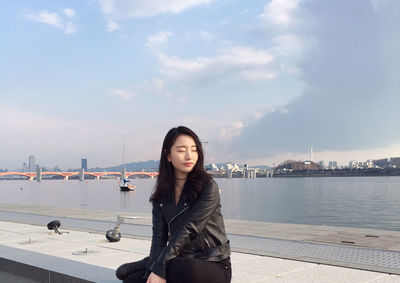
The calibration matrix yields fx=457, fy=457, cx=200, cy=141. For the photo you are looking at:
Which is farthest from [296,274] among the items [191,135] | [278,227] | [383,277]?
[278,227]

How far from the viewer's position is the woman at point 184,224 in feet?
10.3

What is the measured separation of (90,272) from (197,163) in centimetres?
164

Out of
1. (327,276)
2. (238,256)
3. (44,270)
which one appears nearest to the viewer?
(44,270)

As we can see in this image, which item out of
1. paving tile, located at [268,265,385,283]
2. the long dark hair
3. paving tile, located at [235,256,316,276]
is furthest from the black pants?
paving tile, located at [235,256,316,276]

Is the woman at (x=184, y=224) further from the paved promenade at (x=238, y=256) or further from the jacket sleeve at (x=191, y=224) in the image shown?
the paved promenade at (x=238, y=256)

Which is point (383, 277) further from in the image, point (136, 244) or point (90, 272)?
point (136, 244)

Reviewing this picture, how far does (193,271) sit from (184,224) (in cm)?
34

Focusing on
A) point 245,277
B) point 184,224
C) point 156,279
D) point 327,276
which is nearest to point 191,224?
point 184,224

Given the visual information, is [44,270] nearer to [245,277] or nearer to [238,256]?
[245,277]

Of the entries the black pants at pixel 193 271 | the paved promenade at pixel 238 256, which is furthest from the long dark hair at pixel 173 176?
the paved promenade at pixel 238 256

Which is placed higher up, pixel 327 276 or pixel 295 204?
pixel 327 276

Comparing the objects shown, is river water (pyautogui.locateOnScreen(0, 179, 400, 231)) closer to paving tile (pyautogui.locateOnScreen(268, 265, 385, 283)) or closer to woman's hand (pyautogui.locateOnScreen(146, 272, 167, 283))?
paving tile (pyautogui.locateOnScreen(268, 265, 385, 283))

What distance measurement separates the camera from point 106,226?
10.1 meters

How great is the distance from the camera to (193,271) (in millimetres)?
3084
